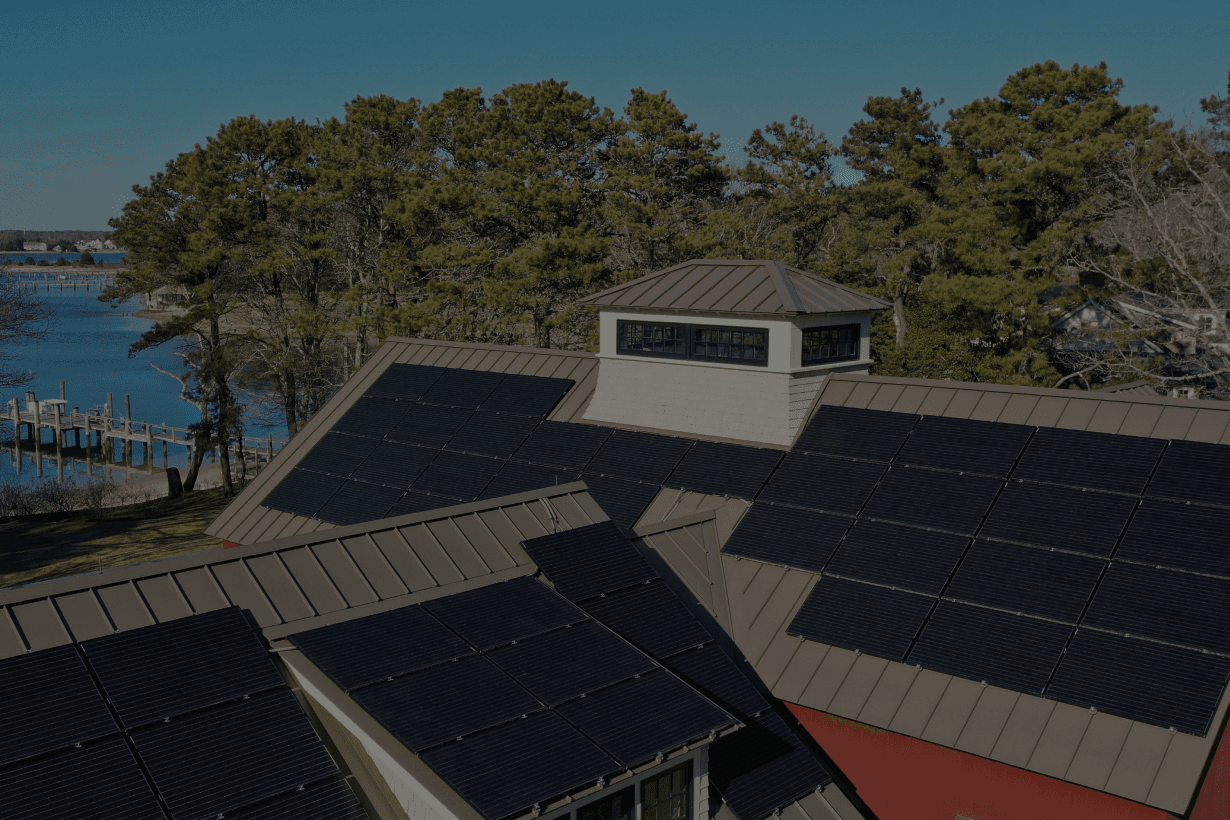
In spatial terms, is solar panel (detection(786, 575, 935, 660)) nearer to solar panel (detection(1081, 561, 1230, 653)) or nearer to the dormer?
solar panel (detection(1081, 561, 1230, 653))

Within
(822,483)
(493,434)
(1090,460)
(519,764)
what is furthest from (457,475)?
(1090,460)

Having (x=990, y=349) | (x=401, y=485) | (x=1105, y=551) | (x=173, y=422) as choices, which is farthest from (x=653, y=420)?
(x=173, y=422)

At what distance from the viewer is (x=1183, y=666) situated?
35.4ft

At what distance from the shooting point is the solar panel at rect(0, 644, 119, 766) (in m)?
7.20

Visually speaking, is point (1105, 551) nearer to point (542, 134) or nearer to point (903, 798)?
point (903, 798)

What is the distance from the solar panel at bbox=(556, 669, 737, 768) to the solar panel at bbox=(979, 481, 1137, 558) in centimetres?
664

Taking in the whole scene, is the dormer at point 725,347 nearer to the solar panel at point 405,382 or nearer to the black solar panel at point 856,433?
the black solar panel at point 856,433

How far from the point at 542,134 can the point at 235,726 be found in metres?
41.2

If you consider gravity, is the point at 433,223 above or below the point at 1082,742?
above

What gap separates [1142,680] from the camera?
10.8 meters

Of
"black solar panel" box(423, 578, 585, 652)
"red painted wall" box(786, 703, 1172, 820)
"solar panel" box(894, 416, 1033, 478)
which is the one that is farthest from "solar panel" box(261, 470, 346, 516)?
"solar panel" box(894, 416, 1033, 478)

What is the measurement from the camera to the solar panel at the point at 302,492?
19203 millimetres

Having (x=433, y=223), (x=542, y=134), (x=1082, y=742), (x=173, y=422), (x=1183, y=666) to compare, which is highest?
(x=542, y=134)

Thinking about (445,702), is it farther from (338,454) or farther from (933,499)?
(338,454)
